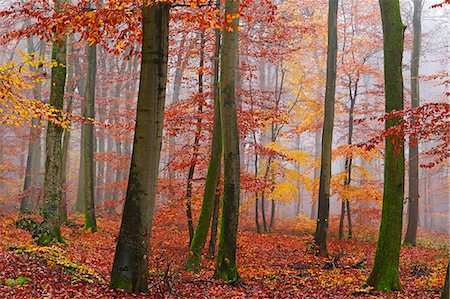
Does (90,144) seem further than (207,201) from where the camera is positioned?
Yes

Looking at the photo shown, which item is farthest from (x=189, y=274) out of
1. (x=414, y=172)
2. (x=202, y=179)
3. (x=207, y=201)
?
(x=414, y=172)

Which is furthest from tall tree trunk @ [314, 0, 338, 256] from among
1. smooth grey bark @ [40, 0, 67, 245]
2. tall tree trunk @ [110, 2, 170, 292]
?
smooth grey bark @ [40, 0, 67, 245]

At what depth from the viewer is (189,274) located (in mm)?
9656

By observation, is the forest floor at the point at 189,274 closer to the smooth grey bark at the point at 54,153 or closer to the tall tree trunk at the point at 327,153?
the tall tree trunk at the point at 327,153

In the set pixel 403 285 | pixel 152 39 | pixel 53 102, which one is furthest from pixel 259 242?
pixel 152 39

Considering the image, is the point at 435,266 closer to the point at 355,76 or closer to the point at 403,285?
the point at 403,285

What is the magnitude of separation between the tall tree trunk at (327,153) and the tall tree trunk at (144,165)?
7360 millimetres

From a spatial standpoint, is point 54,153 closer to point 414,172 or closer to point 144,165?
point 144,165

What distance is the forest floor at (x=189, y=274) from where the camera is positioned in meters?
6.68

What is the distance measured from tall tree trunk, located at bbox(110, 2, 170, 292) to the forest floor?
310 mm

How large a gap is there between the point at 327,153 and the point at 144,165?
25.3ft

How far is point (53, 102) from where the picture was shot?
1044 cm

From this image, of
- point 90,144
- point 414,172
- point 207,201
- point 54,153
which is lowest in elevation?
point 207,201

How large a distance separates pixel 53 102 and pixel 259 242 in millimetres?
8889
